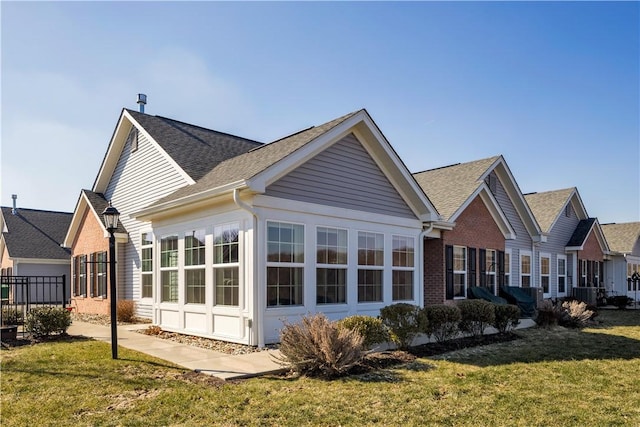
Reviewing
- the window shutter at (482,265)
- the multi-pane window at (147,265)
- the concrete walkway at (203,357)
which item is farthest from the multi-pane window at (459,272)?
the multi-pane window at (147,265)

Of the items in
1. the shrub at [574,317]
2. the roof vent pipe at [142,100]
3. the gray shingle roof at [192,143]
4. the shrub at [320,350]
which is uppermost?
the roof vent pipe at [142,100]

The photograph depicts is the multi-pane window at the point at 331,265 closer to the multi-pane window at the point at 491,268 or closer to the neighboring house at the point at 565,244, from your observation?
the multi-pane window at the point at 491,268

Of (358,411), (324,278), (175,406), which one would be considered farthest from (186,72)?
(358,411)

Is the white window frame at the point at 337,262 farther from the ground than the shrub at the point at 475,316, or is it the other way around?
the white window frame at the point at 337,262

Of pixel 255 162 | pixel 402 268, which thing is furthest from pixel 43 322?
pixel 402 268

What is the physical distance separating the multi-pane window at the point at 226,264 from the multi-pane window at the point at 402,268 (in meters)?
4.72

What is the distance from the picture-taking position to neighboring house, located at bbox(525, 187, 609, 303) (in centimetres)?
2367

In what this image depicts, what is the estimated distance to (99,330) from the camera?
1323 centimetres

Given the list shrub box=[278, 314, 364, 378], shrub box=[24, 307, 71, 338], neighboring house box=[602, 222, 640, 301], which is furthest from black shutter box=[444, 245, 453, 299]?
neighboring house box=[602, 222, 640, 301]

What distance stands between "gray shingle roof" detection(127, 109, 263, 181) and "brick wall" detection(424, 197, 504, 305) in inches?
295

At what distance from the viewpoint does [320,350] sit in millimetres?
7570

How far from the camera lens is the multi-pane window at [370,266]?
39.6 feet

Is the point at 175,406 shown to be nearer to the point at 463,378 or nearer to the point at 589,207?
the point at 463,378

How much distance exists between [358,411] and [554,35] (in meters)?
11.2
